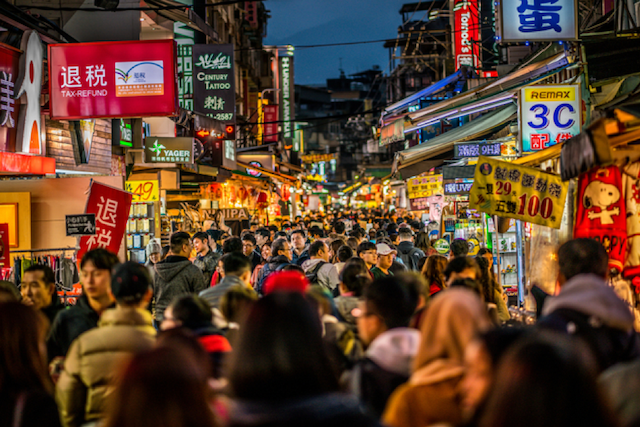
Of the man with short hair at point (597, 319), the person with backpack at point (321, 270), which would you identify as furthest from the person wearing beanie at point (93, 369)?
the person with backpack at point (321, 270)

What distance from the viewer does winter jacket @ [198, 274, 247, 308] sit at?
5855 millimetres

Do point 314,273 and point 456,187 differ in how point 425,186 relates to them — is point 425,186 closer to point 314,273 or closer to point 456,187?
point 456,187

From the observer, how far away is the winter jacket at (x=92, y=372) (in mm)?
3857

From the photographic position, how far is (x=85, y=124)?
13.8 m

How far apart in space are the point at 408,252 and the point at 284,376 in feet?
30.2

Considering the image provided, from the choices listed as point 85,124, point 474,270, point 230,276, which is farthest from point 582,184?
point 85,124

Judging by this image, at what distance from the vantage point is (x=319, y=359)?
8.16 feet

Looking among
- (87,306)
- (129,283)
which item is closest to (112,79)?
(87,306)

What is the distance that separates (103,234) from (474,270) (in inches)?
236

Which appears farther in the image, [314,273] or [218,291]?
[314,273]

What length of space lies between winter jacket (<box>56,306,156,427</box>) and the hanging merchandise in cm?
453

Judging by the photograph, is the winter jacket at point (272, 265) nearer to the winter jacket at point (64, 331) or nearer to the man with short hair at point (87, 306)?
the man with short hair at point (87, 306)

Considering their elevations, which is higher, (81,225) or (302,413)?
(81,225)

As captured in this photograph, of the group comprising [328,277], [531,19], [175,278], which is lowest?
[328,277]
